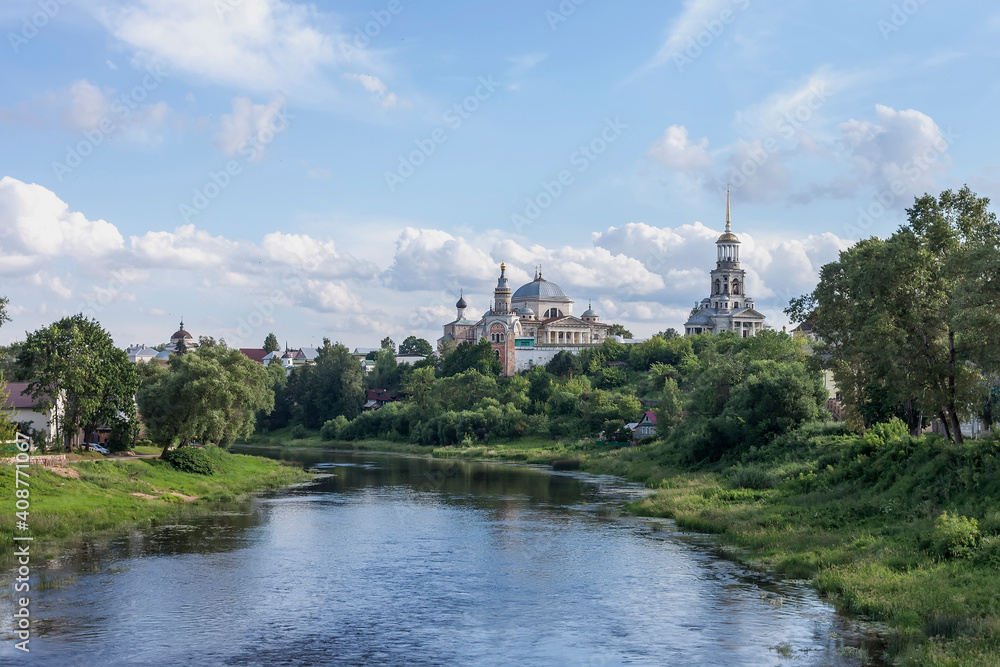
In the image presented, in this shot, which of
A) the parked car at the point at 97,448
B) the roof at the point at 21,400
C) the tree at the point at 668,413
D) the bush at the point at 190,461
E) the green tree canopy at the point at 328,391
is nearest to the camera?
the roof at the point at 21,400

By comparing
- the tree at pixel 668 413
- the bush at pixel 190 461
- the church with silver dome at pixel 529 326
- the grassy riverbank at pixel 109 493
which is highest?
the church with silver dome at pixel 529 326

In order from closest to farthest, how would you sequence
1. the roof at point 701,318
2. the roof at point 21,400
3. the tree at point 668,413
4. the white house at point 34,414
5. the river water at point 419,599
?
the river water at point 419,599
the roof at point 21,400
the white house at point 34,414
the tree at point 668,413
the roof at point 701,318

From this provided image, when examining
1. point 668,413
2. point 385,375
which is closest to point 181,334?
point 385,375

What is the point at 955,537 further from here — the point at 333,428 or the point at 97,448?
the point at 333,428

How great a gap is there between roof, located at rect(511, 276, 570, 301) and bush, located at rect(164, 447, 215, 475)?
125 metres

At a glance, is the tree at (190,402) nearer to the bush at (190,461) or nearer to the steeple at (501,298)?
the bush at (190,461)

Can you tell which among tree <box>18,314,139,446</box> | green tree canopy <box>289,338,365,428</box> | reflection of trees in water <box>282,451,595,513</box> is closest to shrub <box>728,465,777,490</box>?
reflection of trees in water <box>282,451,595,513</box>

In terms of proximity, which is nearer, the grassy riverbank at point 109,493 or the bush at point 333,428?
the grassy riverbank at point 109,493

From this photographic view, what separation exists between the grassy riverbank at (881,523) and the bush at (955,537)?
32 mm

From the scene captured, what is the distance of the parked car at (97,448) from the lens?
60997 millimetres

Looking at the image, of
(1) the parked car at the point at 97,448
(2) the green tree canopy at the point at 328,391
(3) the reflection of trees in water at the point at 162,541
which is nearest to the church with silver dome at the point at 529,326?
(2) the green tree canopy at the point at 328,391

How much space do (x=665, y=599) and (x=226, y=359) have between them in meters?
47.0

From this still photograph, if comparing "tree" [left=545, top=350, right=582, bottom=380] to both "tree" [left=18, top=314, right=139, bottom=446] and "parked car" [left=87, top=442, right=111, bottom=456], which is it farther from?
"tree" [left=18, top=314, right=139, bottom=446]

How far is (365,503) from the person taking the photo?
174 feet
